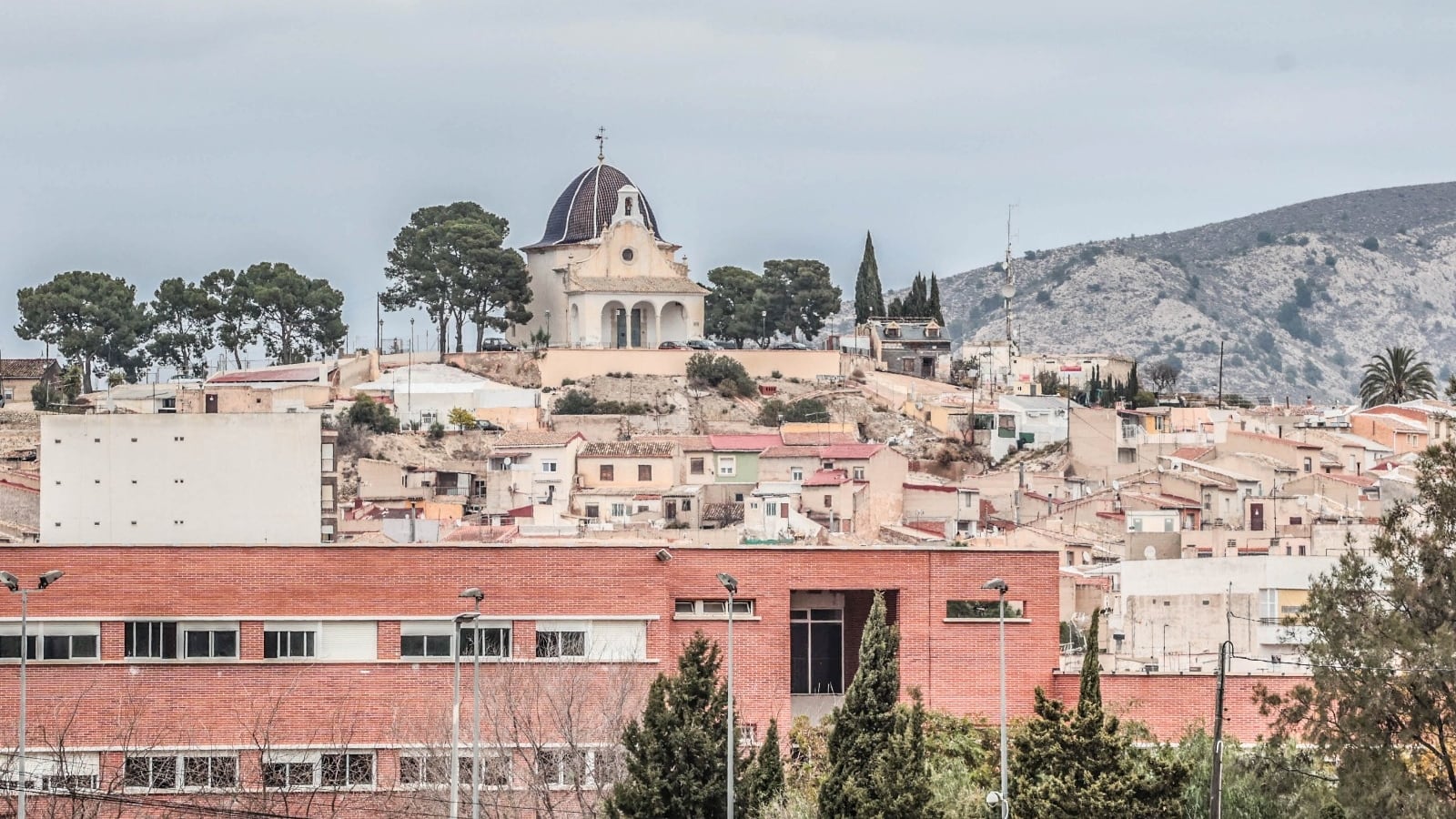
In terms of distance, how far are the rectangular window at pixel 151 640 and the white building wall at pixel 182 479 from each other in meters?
6.78

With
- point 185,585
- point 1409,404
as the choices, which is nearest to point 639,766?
point 185,585

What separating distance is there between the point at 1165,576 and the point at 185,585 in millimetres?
22383

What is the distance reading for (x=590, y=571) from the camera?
122 feet

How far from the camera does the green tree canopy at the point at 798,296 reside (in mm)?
110312

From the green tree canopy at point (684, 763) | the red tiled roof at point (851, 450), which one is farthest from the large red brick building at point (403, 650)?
the red tiled roof at point (851, 450)

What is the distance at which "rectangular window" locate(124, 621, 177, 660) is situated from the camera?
→ 3672cm

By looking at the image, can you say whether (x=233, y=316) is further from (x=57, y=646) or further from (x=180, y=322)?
(x=57, y=646)

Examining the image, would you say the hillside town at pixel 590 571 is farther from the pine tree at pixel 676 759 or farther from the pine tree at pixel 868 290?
the pine tree at pixel 868 290

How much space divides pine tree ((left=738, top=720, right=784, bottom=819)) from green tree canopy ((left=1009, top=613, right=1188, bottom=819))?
2.93 m

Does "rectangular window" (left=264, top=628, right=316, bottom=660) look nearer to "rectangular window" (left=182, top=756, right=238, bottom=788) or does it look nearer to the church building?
"rectangular window" (left=182, top=756, right=238, bottom=788)

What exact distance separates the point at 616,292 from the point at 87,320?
21.8m

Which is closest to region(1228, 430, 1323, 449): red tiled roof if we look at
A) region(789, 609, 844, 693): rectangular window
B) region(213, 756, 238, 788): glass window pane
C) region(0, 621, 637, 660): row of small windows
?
region(789, 609, 844, 693): rectangular window

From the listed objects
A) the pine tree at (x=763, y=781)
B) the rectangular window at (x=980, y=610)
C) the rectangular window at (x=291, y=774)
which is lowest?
the rectangular window at (x=291, y=774)

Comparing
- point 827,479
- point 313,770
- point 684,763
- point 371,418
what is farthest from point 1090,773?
point 371,418
